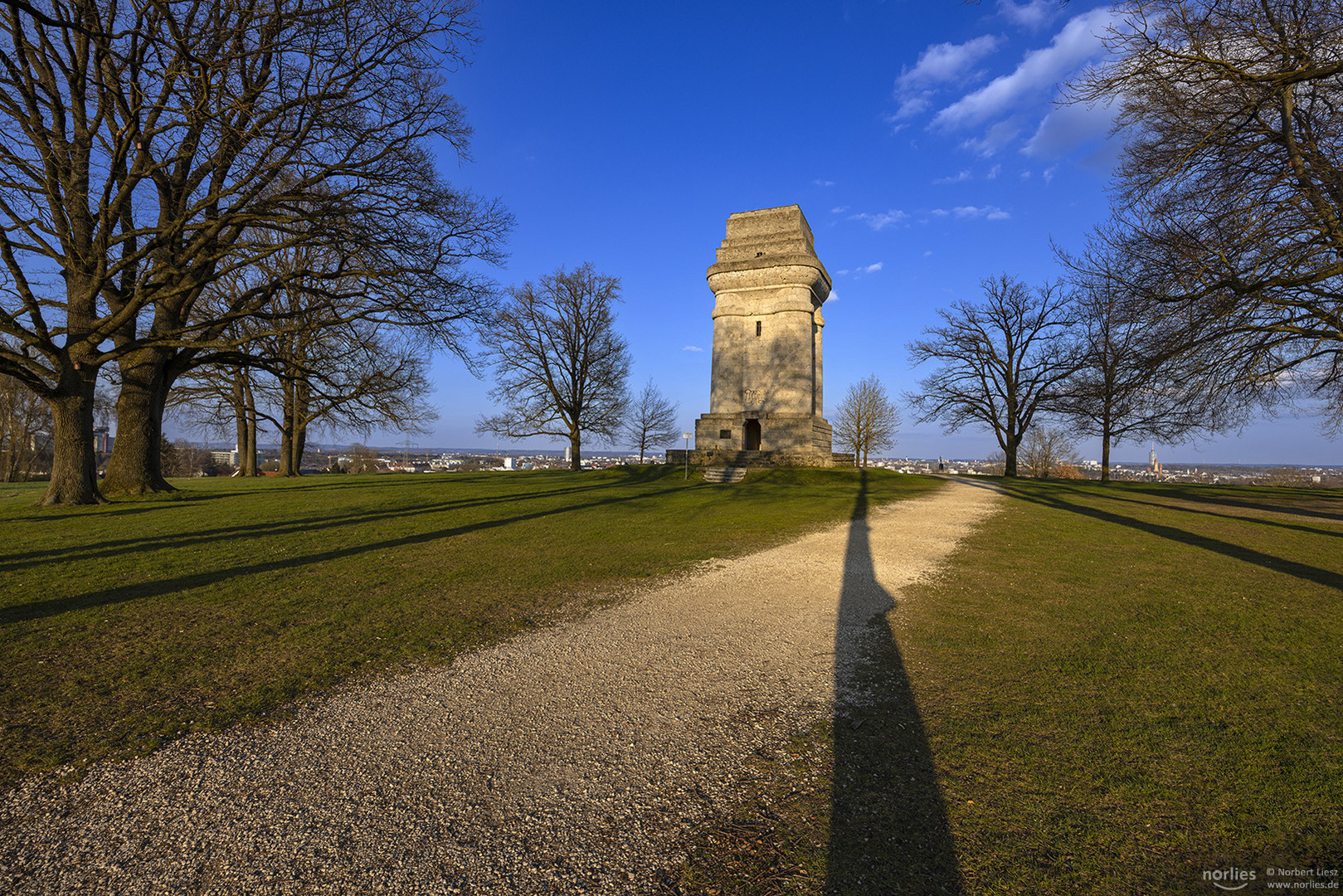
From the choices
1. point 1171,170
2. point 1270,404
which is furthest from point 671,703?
point 1270,404

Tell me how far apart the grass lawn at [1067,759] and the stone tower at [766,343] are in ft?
67.3

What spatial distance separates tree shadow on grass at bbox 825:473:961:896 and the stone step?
18.6m

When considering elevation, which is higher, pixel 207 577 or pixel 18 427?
pixel 18 427

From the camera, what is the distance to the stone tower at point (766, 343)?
2686 cm

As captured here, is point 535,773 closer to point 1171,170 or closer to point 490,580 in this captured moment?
point 490,580

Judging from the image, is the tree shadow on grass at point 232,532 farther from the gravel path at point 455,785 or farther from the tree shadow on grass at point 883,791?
the tree shadow on grass at point 883,791

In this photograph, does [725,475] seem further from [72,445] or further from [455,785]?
[455,785]

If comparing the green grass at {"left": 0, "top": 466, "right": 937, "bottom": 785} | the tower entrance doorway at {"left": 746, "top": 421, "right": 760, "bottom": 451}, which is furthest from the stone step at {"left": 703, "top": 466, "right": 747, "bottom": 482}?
the green grass at {"left": 0, "top": 466, "right": 937, "bottom": 785}

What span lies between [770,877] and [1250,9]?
14.3 m

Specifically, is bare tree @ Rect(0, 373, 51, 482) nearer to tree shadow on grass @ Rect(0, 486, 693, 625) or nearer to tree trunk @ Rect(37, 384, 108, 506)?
tree trunk @ Rect(37, 384, 108, 506)

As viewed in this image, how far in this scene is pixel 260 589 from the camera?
6.21m

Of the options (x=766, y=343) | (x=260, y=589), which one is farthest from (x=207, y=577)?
(x=766, y=343)

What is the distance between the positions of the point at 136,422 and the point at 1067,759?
721 inches

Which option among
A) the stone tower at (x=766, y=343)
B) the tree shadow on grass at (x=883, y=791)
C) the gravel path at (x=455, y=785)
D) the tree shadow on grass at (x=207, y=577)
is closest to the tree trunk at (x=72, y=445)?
the tree shadow on grass at (x=207, y=577)
